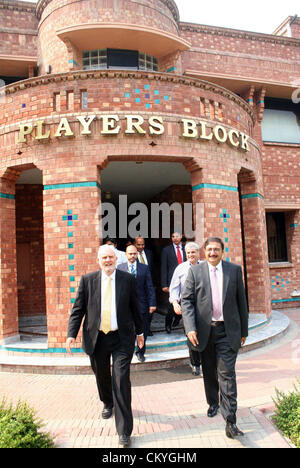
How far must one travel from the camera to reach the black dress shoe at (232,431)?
124 inches

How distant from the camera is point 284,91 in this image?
40.7ft

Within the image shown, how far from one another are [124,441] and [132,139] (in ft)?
16.5

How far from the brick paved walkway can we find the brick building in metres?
1.45

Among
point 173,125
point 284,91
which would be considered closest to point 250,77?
point 284,91

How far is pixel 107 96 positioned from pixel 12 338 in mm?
5176

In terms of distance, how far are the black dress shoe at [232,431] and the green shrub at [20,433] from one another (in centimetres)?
168

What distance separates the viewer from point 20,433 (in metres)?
2.91

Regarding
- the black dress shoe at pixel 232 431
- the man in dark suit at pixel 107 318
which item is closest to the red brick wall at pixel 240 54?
the man in dark suit at pixel 107 318

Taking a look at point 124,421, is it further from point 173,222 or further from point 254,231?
point 173,222

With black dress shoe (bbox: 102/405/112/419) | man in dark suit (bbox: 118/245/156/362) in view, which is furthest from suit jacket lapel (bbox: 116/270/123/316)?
man in dark suit (bbox: 118/245/156/362)

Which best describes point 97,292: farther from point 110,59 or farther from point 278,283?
point 278,283

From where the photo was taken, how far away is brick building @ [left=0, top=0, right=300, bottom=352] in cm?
623

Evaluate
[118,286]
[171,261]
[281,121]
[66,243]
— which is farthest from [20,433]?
[281,121]

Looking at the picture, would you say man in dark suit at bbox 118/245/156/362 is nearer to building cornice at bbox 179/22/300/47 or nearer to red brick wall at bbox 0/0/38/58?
red brick wall at bbox 0/0/38/58
